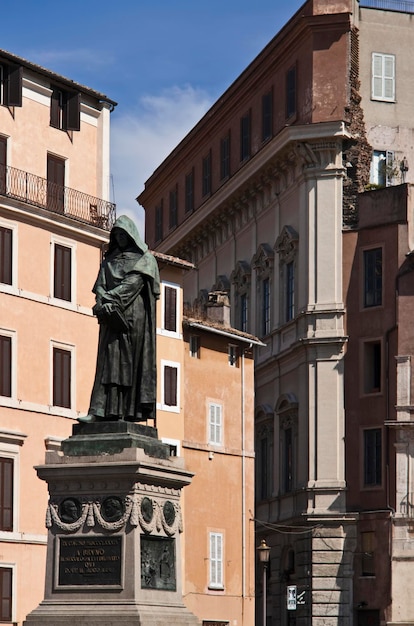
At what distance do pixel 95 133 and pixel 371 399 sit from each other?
16316mm

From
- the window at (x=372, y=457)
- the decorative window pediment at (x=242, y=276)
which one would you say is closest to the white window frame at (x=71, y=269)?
the window at (x=372, y=457)

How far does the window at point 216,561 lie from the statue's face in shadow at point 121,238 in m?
38.4

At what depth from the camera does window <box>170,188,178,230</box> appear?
9112 centimetres

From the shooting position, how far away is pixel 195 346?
6206 cm

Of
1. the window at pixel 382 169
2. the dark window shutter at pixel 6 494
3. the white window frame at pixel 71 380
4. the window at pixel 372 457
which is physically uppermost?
the window at pixel 382 169

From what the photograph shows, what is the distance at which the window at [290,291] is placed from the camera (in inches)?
2844

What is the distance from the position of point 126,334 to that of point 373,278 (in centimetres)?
4664

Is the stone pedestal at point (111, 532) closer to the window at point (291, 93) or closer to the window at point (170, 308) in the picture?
the window at point (170, 308)

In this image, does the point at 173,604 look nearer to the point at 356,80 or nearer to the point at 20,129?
the point at 20,129

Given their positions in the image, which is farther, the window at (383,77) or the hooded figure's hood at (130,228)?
the window at (383,77)

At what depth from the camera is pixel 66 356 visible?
182 ft

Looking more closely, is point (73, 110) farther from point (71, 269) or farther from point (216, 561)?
point (216, 561)

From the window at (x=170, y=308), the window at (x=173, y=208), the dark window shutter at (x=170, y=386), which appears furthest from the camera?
the window at (x=173, y=208)

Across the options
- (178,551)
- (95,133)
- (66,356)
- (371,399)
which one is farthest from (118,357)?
(371,399)
